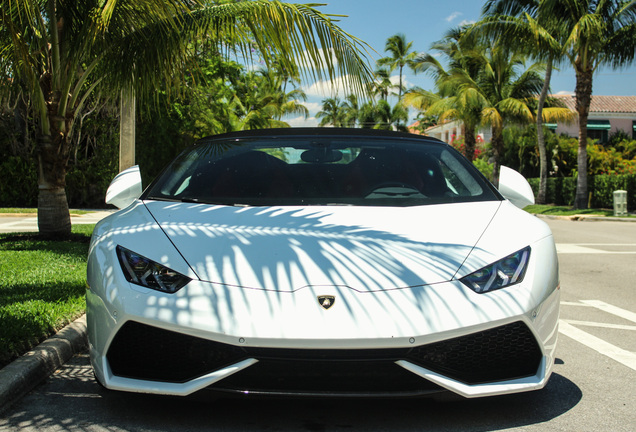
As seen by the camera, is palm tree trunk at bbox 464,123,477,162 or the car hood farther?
palm tree trunk at bbox 464,123,477,162

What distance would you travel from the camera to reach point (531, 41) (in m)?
24.7

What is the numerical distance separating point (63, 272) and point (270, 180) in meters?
3.45

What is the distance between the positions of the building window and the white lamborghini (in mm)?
49494

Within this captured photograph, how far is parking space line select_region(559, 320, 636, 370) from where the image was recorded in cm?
398

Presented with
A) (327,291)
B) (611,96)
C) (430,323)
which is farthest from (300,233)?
(611,96)

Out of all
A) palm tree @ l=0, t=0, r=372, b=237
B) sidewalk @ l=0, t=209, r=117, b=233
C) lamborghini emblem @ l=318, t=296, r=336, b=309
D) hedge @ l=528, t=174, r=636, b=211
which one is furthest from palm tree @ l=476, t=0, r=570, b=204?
lamborghini emblem @ l=318, t=296, r=336, b=309

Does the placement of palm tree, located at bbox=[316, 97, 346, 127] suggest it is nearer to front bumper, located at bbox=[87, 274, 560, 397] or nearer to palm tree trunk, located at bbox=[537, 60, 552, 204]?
palm tree trunk, located at bbox=[537, 60, 552, 204]

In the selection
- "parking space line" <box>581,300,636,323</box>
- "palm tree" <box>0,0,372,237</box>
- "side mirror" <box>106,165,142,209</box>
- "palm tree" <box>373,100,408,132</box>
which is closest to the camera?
"side mirror" <box>106,165,142,209</box>

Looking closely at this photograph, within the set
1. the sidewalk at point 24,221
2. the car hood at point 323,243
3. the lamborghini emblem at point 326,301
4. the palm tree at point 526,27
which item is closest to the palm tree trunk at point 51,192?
the sidewalk at point 24,221

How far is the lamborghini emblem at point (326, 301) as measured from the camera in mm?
2488

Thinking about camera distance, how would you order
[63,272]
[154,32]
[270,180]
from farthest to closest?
[154,32]
[63,272]
[270,180]

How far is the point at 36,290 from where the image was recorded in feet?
17.2

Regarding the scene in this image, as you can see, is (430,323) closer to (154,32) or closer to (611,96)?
(154,32)

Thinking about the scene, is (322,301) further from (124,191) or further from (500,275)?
(124,191)
